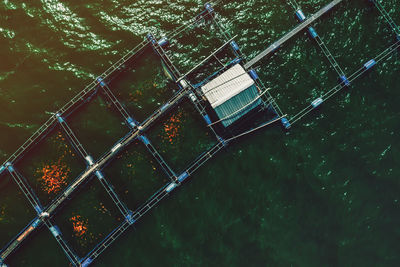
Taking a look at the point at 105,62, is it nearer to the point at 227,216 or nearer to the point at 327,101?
the point at 227,216

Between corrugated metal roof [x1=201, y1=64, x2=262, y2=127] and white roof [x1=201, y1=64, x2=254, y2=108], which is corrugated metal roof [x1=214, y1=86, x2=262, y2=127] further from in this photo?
white roof [x1=201, y1=64, x2=254, y2=108]

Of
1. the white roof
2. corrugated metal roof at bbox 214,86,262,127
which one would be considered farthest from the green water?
the white roof

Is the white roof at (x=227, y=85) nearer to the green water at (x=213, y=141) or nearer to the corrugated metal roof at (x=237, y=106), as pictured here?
the corrugated metal roof at (x=237, y=106)

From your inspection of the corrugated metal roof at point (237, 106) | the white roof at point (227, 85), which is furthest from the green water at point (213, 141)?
the white roof at point (227, 85)

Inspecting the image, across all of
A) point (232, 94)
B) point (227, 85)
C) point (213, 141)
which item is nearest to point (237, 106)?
point (232, 94)

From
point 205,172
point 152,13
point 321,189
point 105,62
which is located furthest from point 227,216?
point 152,13

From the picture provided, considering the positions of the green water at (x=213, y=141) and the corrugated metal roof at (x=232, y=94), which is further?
the green water at (x=213, y=141)
